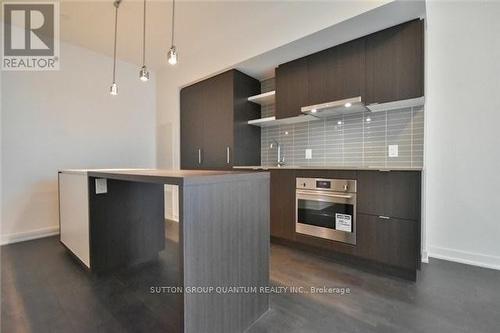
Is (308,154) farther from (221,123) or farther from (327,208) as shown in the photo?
(221,123)

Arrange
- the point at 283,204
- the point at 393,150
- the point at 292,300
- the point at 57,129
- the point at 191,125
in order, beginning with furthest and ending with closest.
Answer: the point at 191,125, the point at 57,129, the point at 283,204, the point at 393,150, the point at 292,300

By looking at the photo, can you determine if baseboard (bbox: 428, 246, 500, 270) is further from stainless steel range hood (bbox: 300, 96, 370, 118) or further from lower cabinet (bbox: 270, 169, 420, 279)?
stainless steel range hood (bbox: 300, 96, 370, 118)

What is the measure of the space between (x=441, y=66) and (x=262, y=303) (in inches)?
108

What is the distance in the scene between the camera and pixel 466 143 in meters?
2.18

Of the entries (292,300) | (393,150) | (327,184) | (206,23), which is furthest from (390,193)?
(206,23)

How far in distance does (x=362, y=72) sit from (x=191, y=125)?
253 cm

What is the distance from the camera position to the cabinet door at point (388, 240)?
5.88 feet

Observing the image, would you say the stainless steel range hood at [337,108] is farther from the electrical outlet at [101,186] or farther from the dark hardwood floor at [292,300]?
the electrical outlet at [101,186]

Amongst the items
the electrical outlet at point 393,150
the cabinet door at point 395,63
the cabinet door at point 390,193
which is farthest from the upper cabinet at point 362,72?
the cabinet door at point 390,193

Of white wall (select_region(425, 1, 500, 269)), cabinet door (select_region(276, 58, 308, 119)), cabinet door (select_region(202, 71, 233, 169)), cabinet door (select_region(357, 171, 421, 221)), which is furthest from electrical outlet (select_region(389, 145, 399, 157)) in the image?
cabinet door (select_region(202, 71, 233, 169))

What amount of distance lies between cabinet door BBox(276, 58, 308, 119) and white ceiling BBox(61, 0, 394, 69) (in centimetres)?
36

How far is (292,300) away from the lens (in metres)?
1.58

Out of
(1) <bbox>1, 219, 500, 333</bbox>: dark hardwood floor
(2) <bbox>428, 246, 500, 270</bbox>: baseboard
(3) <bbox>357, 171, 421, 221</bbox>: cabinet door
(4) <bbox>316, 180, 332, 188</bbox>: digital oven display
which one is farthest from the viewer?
(4) <bbox>316, 180, 332, 188</bbox>: digital oven display

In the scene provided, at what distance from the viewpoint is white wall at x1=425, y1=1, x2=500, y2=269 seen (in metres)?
2.07
